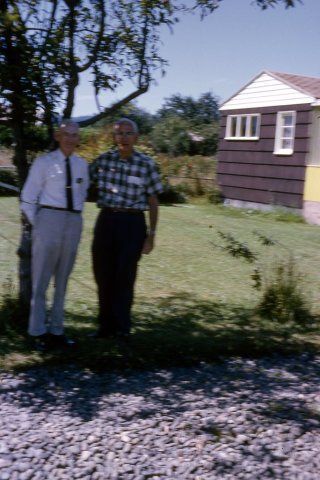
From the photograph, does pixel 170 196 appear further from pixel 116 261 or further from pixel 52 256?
pixel 52 256

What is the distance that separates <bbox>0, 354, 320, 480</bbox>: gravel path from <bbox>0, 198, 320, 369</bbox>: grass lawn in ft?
1.18

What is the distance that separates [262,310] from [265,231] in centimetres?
886

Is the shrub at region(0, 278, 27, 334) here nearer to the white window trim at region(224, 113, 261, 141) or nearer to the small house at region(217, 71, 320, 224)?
the small house at region(217, 71, 320, 224)

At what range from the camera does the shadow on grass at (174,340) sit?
5.22 metres

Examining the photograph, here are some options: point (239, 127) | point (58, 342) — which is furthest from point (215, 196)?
point (58, 342)

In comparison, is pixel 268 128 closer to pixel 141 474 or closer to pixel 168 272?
pixel 168 272

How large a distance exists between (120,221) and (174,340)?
120cm

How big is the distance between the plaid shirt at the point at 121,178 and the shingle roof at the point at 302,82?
14.6 m

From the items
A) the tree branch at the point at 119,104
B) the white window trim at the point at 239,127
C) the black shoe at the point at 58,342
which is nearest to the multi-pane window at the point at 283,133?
the white window trim at the point at 239,127

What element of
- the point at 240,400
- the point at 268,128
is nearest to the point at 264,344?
the point at 240,400

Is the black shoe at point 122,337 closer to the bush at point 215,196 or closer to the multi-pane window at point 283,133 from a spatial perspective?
the multi-pane window at point 283,133

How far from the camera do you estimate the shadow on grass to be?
522 centimetres

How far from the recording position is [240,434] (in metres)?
3.90

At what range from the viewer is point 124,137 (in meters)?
5.40
